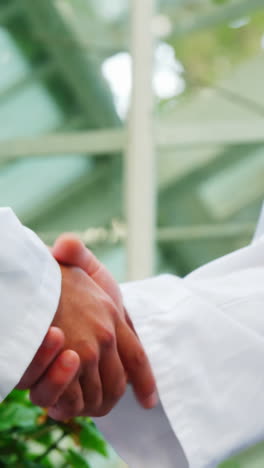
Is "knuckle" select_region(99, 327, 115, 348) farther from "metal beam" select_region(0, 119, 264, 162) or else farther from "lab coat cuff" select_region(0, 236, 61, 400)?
"metal beam" select_region(0, 119, 264, 162)

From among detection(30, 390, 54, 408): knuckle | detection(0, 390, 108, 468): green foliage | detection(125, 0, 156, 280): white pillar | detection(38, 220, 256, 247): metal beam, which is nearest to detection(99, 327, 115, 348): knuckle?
detection(30, 390, 54, 408): knuckle

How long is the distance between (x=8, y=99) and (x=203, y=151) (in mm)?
902

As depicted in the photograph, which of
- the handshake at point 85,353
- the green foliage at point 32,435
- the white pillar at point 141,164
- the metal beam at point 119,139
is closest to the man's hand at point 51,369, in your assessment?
the handshake at point 85,353

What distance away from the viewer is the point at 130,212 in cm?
313

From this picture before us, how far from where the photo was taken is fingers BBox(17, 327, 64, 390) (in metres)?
0.94

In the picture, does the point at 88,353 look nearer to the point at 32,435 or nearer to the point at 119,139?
the point at 32,435

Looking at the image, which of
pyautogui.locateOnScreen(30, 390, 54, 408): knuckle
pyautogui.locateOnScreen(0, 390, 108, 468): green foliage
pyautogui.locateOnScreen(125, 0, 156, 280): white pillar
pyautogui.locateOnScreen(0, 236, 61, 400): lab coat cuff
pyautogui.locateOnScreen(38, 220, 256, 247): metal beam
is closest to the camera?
pyautogui.locateOnScreen(0, 236, 61, 400): lab coat cuff

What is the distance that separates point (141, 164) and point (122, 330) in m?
2.16

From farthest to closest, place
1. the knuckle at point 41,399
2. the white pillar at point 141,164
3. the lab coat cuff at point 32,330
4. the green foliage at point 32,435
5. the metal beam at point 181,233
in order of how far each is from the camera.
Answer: the metal beam at point 181,233 < the white pillar at point 141,164 < the green foliage at point 32,435 < the knuckle at point 41,399 < the lab coat cuff at point 32,330

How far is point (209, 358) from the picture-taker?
0.99 m

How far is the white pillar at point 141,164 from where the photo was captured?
312 centimetres

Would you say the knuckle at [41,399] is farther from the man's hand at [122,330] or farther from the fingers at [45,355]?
the man's hand at [122,330]

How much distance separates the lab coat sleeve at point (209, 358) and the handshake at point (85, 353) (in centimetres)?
3

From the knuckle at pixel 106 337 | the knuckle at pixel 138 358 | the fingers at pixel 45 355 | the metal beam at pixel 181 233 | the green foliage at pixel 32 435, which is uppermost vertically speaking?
the fingers at pixel 45 355
